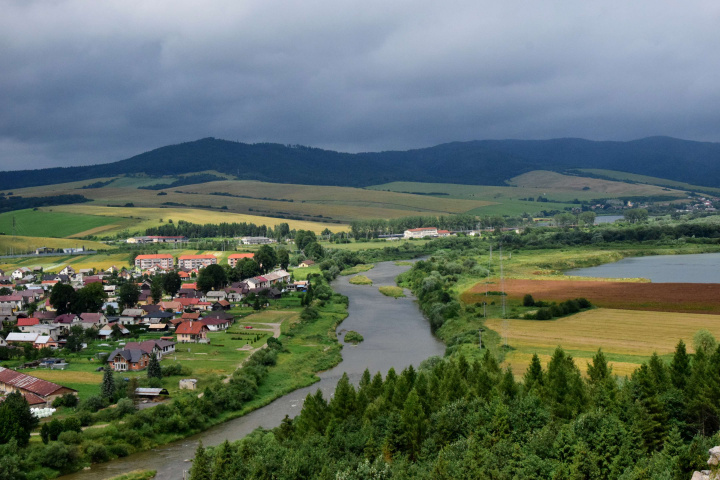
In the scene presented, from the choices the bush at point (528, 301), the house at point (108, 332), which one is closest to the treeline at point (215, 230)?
the house at point (108, 332)

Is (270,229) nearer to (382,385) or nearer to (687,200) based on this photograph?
(382,385)

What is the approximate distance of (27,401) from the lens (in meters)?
29.7

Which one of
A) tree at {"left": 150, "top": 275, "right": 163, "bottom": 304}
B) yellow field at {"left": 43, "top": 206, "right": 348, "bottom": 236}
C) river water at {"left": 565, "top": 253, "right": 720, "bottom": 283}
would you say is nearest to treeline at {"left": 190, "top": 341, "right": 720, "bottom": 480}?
tree at {"left": 150, "top": 275, "right": 163, "bottom": 304}

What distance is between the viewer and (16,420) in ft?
88.2

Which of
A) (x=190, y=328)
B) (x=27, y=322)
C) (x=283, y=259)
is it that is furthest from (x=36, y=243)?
(x=190, y=328)

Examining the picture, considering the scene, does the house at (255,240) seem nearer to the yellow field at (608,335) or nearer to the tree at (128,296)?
the tree at (128,296)

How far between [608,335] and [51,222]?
359 feet

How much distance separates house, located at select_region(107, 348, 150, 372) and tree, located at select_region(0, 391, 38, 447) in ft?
31.1

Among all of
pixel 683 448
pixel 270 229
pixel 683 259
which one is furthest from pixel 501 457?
pixel 270 229

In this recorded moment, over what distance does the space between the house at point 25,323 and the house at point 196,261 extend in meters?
34.6

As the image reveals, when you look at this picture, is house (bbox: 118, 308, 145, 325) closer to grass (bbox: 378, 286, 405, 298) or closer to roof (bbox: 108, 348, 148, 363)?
roof (bbox: 108, 348, 148, 363)

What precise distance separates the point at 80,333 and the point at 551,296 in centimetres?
3535

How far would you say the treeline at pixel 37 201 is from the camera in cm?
15395

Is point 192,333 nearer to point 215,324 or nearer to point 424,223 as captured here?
point 215,324
